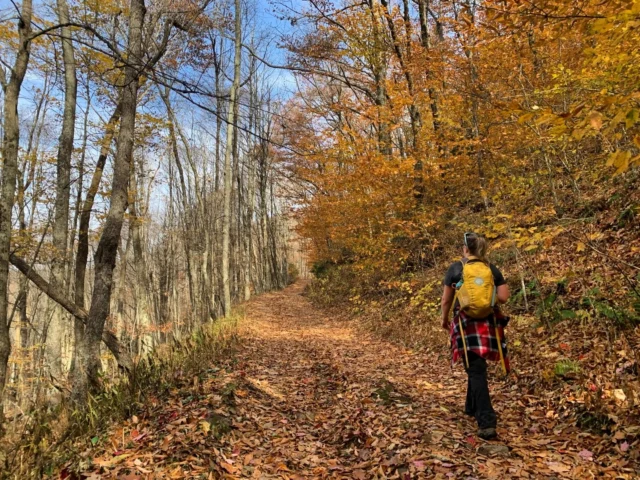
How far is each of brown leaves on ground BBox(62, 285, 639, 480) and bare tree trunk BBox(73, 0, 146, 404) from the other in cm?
162

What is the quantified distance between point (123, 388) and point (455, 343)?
3932 mm

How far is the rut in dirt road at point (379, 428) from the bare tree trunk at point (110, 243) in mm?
Answer: 2074

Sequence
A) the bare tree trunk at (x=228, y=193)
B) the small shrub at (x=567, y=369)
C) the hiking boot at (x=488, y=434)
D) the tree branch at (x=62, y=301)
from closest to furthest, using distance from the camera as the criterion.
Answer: the hiking boot at (x=488, y=434)
the small shrub at (x=567, y=369)
the tree branch at (x=62, y=301)
the bare tree trunk at (x=228, y=193)

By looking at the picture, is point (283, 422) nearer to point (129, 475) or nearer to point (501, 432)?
point (129, 475)

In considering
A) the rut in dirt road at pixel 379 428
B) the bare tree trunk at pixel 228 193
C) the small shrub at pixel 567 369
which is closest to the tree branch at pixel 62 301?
the rut in dirt road at pixel 379 428

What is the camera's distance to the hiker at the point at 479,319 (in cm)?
339

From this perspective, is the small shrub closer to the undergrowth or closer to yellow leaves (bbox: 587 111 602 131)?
yellow leaves (bbox: 587 111 602 131)

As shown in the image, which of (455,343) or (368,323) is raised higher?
(455,343)

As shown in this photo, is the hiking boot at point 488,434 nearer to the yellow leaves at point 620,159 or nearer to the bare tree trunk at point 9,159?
the yellow leaves at point 620,159

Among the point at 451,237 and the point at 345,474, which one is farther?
the point at 451,237

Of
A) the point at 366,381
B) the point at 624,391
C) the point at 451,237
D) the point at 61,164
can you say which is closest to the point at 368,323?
the point at 451,237

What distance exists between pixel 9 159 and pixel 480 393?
6.74 metres

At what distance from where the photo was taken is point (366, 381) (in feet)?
17.7

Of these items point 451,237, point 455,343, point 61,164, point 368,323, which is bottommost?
point 368,323
